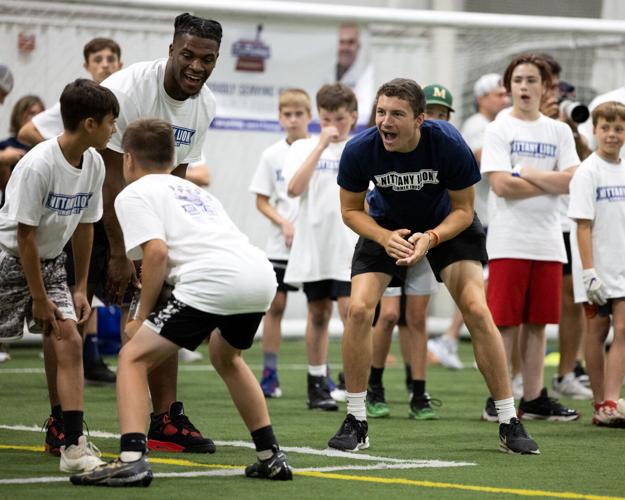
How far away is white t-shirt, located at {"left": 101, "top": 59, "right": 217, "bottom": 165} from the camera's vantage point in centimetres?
662

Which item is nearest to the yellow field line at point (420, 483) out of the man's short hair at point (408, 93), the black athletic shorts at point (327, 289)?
the man's short hair at point (408, 93)

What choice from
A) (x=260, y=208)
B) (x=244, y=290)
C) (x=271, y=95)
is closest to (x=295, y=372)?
(x=260, y=208)

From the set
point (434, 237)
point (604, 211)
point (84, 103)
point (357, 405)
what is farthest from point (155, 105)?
point (604, 211)

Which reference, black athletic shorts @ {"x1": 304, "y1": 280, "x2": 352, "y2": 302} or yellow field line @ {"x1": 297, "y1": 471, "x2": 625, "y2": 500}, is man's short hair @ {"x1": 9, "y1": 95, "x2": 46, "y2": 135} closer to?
black athletic shorts @ {"x1": 304, "y1": 280, "x2": 352, "y2": 302}

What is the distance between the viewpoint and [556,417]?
8156 mm

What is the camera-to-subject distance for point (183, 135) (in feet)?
22.4

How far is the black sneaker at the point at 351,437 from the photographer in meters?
6.47

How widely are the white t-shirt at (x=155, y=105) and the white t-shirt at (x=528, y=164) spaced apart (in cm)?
212

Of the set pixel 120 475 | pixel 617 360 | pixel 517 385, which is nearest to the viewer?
pixel 120 475

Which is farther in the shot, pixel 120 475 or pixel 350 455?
pixel 350 455

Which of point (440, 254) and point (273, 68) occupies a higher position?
point (273, 68)

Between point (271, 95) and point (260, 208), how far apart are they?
A: 3.42 m

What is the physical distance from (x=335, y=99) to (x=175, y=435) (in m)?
3.43

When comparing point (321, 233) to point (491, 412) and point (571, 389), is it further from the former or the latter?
point (571, 389)
